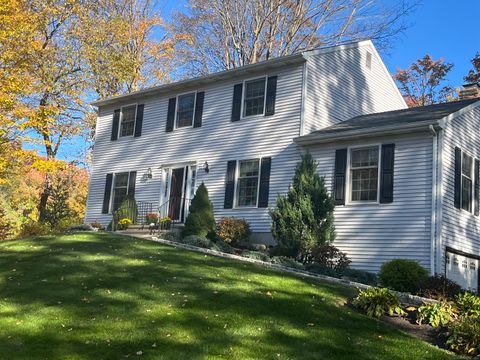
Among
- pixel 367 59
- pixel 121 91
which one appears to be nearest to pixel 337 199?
pixel 367 59

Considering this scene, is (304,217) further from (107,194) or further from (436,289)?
(107,194)

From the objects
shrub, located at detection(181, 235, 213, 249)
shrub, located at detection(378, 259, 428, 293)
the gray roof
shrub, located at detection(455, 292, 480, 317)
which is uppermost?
the gray roof

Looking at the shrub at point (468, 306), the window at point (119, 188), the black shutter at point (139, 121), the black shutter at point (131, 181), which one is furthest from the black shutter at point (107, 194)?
the shrub at point (468, 306)

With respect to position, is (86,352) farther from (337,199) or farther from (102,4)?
(102,4)

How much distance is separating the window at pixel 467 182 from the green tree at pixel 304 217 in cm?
387

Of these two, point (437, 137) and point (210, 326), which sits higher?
point (437, 137)

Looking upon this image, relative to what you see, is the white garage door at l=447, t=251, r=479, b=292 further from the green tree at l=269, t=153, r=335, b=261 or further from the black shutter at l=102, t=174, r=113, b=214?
the black shutter at l=102, t=174, r=113, b=214

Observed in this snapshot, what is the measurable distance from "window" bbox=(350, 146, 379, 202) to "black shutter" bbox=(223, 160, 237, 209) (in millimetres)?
4386

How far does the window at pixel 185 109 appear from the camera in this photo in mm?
21453

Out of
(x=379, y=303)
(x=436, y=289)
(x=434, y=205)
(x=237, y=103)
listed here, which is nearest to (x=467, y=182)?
(x=434, y=205)

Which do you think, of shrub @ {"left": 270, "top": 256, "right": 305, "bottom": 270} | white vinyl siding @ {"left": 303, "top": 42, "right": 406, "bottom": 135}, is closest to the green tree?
shrub @ {"left": 270, "top": 256, "right": 305, "bottom": 270}

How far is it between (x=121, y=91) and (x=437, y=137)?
22.2 meters

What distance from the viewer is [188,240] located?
16359 mm

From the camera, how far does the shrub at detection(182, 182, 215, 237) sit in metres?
17.5
